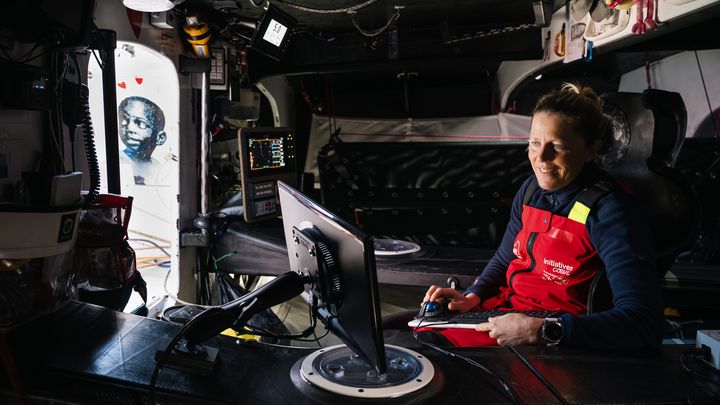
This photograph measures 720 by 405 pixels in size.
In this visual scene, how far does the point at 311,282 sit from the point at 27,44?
1.38m

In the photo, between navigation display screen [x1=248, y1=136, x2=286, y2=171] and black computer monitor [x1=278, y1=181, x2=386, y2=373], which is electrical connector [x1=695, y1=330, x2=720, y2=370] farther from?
navigation display screen [x1=248, y1=136, x2=286, y2=171]

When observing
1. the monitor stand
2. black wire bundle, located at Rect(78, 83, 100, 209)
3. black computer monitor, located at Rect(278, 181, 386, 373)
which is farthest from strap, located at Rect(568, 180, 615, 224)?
black wire bundle, located at Rect(78, 83, 100, 209)

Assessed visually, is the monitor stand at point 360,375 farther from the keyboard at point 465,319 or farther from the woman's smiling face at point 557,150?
the woman's smiling face at point 557,150

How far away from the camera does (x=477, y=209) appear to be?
3.71 metres

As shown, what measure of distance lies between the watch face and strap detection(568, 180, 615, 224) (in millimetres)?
373

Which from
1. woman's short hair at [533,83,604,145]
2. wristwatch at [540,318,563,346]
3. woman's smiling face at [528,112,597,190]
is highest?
woman's short hair at [533,83,604,145]

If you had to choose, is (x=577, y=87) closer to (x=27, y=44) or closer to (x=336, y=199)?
(x=27, y=44)

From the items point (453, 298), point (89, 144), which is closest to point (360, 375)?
point (453, 298)

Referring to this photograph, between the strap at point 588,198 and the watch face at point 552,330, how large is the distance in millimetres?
373

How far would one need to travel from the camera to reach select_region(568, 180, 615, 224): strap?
151 cm

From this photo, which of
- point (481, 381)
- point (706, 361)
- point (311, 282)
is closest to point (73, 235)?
point (311, 282)

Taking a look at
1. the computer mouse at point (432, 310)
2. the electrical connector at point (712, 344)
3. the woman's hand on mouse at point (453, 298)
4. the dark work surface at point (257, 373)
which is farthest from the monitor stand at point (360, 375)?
the electrical connector at point (712, 344)

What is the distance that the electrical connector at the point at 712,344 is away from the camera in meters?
1.22

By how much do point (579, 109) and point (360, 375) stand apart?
3.54 ft
